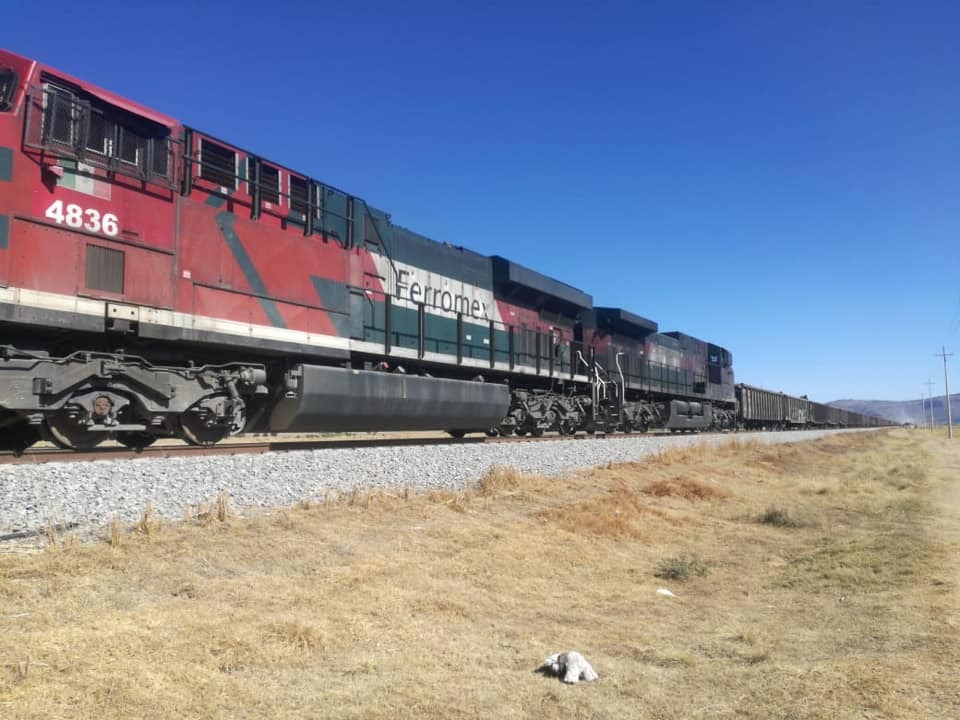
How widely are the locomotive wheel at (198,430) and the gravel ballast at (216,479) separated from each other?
132 cm

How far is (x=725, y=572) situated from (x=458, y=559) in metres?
2.57

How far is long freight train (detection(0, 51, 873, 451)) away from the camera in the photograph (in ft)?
22.1

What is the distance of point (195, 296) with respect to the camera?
26.9ft

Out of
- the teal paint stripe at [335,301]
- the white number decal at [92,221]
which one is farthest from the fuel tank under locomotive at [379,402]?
the white number decal at [92,221]

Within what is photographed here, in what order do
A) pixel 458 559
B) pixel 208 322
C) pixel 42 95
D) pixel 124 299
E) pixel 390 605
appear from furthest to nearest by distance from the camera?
pixel 208 322, pixel 124 299, pixel 42 95, pixel 458 559, pixel 390 605

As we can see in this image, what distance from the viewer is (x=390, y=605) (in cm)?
431

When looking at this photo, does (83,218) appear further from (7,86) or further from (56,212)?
(7,86)

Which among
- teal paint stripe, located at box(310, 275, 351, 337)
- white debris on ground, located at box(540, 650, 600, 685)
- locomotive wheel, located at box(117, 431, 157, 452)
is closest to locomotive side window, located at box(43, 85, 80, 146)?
locomotive wheel, located at box(117, 431, 157, 452)

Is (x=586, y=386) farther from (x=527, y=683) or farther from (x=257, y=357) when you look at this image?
(x=527, y=683)

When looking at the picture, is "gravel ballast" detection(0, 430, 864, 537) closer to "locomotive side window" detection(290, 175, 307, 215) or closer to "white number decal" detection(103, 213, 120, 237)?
"white number decal" detection(103, 213, 120, 237)

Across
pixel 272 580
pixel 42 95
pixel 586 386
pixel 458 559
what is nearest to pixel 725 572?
pixel 458 559

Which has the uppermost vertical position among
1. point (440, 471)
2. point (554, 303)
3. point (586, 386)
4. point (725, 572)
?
point (554, 303)

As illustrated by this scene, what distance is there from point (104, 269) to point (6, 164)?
1286 mm

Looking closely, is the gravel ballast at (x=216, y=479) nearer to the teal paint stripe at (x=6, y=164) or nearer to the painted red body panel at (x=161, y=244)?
the painted red body panel at (x=161, y=244)
